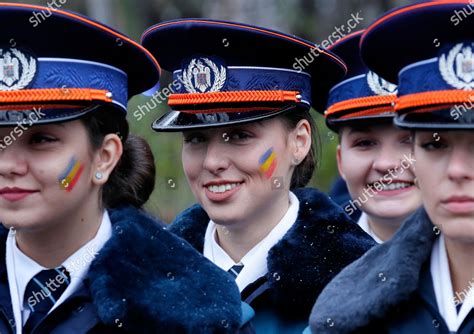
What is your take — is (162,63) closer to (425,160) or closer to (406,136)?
(406,136)

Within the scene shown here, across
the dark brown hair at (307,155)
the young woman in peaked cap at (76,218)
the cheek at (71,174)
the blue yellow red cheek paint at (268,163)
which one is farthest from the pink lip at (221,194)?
the cheek at (71,174)

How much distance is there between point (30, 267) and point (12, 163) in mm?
443

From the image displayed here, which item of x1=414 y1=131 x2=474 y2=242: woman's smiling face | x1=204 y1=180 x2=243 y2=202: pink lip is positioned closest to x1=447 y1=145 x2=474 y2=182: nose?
x1=414 y1=131 x2=474 y2=242: woman's smiling face

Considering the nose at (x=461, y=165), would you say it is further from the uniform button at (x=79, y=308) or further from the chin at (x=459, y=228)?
the uniform button at (x=79, y=308)

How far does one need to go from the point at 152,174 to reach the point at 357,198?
1433mm

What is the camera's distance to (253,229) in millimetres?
4562

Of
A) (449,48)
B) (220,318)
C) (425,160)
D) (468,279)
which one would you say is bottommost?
(220,318)

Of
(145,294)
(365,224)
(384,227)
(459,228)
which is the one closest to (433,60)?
(459,228)

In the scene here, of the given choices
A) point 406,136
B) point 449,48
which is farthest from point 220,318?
point 406,136

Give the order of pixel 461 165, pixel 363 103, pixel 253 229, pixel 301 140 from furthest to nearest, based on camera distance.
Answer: pixel 363 103 < pixel 301 140 < pixel 253 229 < pixel 461 165

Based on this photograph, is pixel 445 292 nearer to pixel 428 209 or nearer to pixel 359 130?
pixel 428 209

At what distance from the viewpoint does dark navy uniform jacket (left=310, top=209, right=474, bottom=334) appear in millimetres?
3287

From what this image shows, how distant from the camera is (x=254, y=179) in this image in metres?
4.48

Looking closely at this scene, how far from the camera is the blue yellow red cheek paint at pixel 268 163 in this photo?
176 inches
